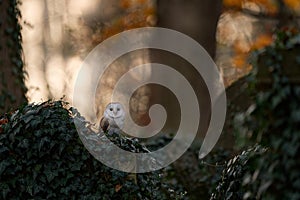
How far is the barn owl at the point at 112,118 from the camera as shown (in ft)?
20.2

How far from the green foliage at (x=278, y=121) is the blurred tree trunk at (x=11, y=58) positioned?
214 inches

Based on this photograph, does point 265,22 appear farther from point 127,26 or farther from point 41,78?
point 41,78

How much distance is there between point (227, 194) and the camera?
4.35 m

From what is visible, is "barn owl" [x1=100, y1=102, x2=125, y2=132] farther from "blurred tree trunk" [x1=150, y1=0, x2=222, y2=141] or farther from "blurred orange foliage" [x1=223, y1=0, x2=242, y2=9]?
"blurred orange foliage" [x1=223, y1=0, x2=242, y2=9]

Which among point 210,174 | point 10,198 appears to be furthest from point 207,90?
point 10,198

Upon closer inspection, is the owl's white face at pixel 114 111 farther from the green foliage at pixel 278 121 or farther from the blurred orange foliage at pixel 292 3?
the blurred orange foliage at pixel 292 3

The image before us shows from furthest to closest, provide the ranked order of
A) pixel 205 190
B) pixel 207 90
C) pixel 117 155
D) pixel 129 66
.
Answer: pixel 129 66 → pixel 207 90 → pixel 205 190 → pixel 117 155

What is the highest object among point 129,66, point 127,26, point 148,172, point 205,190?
point 148,172

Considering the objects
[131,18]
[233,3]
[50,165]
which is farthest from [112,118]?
[233,3]

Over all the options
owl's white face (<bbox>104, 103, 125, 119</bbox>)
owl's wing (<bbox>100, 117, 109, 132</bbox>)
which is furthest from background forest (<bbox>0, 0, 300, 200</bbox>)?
owl's white face (<bbox>104, 103, 125, 119</bbox>)

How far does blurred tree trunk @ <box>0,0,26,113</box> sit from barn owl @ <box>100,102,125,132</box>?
191 centimetres

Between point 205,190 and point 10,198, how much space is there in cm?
342

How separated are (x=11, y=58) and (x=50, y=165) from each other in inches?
158

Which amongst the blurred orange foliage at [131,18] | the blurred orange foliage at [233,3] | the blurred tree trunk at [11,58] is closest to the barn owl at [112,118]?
the blurred tree trunk at [11,58]
